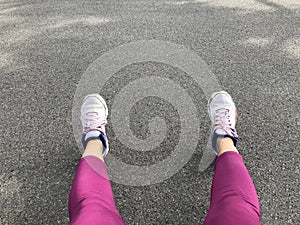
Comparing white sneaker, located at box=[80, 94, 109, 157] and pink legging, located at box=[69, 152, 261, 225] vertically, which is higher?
pink legging, located at box=[69, 152, 261, 225]

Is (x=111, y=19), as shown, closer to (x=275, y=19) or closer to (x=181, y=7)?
(x=181, y=7)

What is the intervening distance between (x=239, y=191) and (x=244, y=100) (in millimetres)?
850

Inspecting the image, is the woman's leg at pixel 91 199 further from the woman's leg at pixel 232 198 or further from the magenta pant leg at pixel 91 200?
the woman's leg at pixel 232 198

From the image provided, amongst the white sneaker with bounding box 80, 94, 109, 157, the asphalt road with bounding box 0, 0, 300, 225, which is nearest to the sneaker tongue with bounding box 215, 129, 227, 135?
the asphalt road with bounding box 0, 0, 300, 225

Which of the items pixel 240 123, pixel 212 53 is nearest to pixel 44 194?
pixel 240 123

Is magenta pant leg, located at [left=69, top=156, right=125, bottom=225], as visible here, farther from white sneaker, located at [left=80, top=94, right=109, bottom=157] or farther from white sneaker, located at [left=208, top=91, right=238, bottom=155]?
white sneaker, located at [left=208, top=91, right=238, bottom=155]

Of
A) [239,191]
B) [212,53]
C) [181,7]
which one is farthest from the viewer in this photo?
[181,7]

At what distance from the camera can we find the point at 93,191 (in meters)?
1.03

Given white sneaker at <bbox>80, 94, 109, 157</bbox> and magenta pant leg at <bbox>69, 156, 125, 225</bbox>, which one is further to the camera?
white sneaker at <bbox>80, 94, 109, 157</bbox>

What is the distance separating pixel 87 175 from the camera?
109cm

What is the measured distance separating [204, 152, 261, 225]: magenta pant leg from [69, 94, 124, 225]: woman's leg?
0.30 meters

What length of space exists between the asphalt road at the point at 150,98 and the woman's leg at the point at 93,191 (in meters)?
0.17

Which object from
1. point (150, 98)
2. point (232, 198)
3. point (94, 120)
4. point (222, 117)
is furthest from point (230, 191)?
point (150, 98)

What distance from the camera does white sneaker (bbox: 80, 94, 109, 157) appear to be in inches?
54.4
